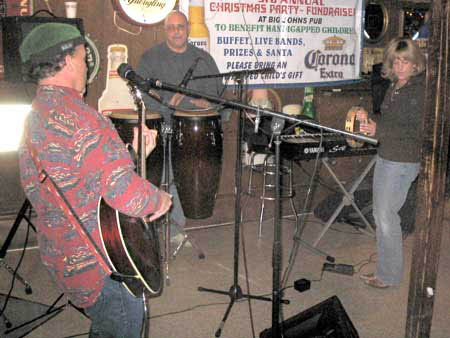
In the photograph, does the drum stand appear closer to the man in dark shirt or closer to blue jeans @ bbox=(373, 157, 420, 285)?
the man in dark shirt

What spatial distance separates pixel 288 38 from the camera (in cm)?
504

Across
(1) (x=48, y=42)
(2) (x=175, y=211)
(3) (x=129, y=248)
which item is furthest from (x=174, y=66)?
(3) (x=129, y=248)

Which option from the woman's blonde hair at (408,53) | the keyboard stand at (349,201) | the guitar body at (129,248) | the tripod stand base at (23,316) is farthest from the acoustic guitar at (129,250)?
the keyboard stand at (349,201)

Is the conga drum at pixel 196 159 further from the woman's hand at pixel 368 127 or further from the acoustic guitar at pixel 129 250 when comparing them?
the acoustic guitar at pixel 129 250

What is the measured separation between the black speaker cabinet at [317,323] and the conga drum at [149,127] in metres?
1.64

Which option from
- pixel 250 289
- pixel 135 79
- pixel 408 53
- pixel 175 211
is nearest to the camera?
pixel 135 79

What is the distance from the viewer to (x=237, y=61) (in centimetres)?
477

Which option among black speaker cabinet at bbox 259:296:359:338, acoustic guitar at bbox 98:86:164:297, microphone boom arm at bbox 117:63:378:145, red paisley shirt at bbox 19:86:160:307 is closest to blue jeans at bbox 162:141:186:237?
black speaker cabinet at bbox 259:296:359:338

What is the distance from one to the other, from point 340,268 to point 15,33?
282 cm

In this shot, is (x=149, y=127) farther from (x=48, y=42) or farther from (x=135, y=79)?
(x=48, y=42)

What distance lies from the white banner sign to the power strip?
1.86m

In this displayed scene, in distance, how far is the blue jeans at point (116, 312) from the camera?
1.78 metres

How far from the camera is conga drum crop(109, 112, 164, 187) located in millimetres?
3871

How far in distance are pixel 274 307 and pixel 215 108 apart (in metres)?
1.95
